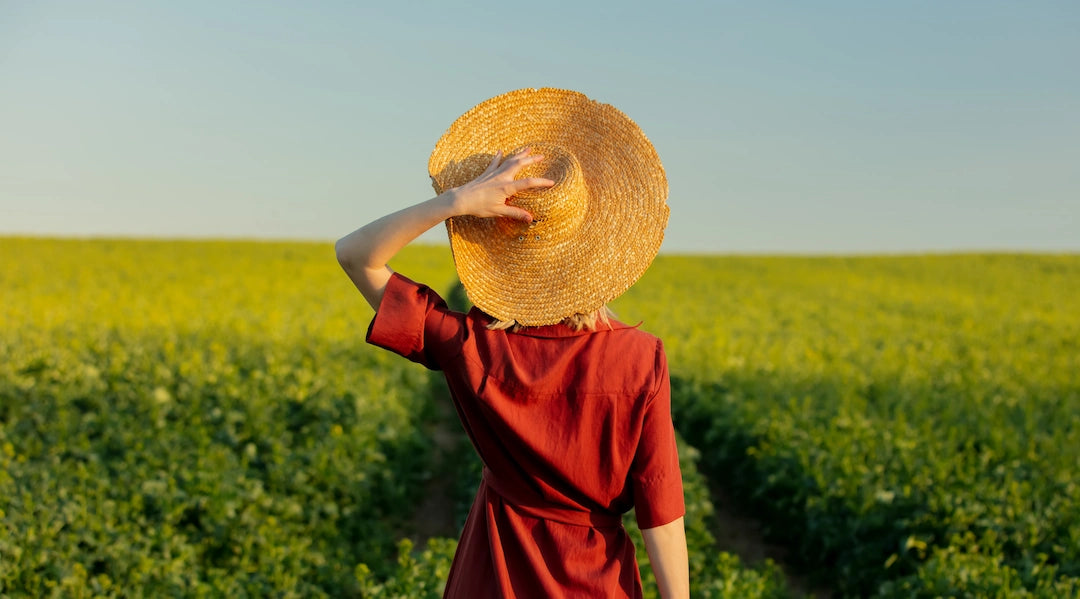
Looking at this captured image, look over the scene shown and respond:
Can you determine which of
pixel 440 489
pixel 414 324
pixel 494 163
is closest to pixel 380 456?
pixel 440 489

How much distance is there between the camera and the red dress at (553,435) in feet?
7.43

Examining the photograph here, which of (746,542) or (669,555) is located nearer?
(669,555)

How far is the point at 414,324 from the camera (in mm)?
2287

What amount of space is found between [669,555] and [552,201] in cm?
103

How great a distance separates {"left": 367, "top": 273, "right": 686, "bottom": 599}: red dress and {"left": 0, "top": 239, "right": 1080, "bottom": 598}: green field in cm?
275

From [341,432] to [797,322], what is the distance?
14171mm

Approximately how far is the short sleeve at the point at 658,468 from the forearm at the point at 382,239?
697mm

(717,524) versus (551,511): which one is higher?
(551,511)

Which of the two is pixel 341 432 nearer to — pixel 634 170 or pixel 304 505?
pixel 304 505

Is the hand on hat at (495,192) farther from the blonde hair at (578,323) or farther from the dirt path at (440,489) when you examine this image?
the dirt path at (440,489)

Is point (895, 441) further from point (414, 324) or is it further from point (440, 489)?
point (414, 324)

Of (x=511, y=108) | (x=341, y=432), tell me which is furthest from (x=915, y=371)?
(x=511, y=108)

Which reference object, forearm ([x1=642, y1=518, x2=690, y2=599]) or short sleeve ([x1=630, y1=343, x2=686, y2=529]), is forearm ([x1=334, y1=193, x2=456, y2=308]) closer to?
short sleeve ([x1=630, y1=343, x2=686, y2=529])

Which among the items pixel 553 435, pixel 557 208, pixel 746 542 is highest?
pixel 557 208
